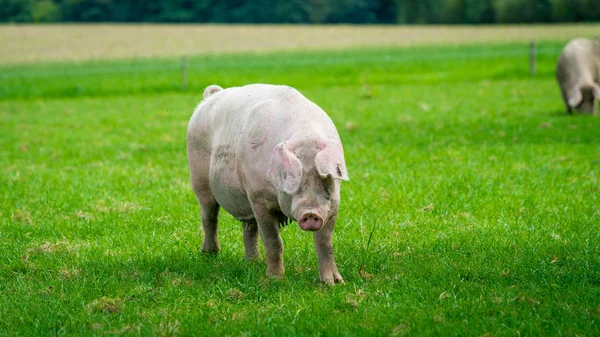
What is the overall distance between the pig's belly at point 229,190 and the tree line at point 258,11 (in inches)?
1887

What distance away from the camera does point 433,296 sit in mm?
5398

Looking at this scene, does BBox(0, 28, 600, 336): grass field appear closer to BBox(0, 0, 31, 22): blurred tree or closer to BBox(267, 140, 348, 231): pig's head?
BBox(267, 140, 348, 231): pig's head

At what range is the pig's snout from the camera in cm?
507

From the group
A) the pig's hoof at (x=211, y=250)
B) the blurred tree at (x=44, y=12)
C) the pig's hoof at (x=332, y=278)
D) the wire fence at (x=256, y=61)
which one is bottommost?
the blurred tree at (x=44, y=12)

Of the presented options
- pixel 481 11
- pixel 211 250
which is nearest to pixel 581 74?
pixel 211 250

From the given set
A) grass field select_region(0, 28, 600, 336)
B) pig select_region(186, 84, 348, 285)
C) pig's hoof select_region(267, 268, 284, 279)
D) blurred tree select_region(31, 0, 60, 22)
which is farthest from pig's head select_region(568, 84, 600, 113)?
blurred tree select_region(31, 0, 60, 22)

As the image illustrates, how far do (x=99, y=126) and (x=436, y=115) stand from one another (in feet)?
23.7

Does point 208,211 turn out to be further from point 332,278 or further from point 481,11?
point 481,11

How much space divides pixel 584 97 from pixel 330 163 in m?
12.6

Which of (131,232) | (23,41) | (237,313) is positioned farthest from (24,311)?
(23,41)

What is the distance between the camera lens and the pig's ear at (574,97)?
611 inches

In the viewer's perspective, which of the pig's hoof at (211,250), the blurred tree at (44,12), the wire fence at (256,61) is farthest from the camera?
the blurred tree at (44,12)

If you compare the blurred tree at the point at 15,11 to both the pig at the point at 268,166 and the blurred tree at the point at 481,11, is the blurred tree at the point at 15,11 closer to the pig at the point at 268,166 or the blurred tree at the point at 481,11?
the blurred tree at the point at 481,11

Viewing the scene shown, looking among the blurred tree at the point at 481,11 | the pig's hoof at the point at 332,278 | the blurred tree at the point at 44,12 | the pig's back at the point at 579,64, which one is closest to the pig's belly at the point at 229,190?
the pig's hoof at the point at 332,278
